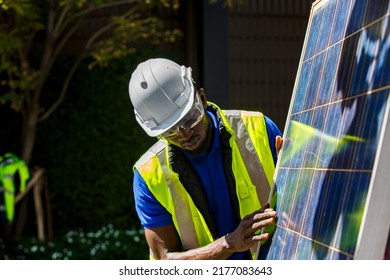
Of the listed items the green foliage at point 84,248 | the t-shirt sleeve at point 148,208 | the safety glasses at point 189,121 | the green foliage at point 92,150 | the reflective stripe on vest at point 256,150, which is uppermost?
the safety glasses at point 189,121

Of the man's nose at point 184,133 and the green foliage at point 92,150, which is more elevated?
the man's nose at point 184,133

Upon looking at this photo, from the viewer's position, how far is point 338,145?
81.2 inches

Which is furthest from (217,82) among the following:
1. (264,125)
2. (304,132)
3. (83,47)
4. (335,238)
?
(335,238)

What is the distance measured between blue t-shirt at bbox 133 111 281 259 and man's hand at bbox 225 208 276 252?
37 cm

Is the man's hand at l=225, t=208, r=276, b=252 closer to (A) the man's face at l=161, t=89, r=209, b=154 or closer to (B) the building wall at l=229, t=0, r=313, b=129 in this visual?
(A) the man's face at l=161, t=89, r=209, b=154

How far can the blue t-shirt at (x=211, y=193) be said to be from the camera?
3000 millimetres

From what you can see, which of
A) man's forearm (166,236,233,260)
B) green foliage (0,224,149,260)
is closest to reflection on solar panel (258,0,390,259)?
man's forearm (166,236,233,260)

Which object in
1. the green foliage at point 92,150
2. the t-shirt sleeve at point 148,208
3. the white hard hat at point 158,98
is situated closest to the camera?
the white hard hat at point 158,98

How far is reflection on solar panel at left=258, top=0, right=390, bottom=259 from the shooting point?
1.73m

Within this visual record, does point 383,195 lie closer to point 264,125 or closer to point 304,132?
point 304,132

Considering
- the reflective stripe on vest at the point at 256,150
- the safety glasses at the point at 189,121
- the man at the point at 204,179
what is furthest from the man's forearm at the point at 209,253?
the safety glasses at the point at 189,121

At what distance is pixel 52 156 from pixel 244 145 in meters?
5.50

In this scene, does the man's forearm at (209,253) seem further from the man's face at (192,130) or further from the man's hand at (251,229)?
the man's face at (192,130)

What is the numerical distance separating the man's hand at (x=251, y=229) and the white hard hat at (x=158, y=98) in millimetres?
408
